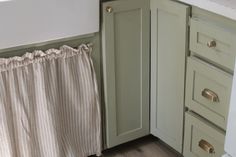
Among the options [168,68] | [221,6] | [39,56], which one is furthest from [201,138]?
[39,56]

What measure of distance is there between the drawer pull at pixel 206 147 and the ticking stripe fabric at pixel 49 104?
51cm

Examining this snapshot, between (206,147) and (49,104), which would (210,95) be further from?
(49,104)

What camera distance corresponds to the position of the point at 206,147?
1941 mm

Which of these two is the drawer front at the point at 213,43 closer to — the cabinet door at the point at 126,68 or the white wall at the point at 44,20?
the cabinet door at the point at 126,68

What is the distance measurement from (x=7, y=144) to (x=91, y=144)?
444mm

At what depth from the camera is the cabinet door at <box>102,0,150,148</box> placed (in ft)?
6.56

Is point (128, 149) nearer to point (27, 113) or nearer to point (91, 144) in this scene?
point (91, 144)

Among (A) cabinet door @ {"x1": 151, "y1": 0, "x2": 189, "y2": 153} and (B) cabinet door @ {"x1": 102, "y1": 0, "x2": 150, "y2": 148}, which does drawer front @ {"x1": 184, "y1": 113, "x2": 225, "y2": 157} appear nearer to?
(A) cabinet door @ {"x1": 151, "y1": 0, "x2": 189, "y2": 153}

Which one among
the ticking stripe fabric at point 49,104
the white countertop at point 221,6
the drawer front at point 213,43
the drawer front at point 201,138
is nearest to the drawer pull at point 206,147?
the drawer front at point 201,138

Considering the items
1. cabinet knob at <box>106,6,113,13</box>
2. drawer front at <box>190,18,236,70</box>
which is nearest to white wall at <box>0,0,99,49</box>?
cabinet knob at <box>106,6,113,13</box>

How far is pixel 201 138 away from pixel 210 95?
244 millimetres

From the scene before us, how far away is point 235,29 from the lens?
167 centimetres

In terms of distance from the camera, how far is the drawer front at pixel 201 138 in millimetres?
1876

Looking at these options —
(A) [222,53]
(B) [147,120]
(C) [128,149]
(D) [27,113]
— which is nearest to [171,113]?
(B) [147,120]
